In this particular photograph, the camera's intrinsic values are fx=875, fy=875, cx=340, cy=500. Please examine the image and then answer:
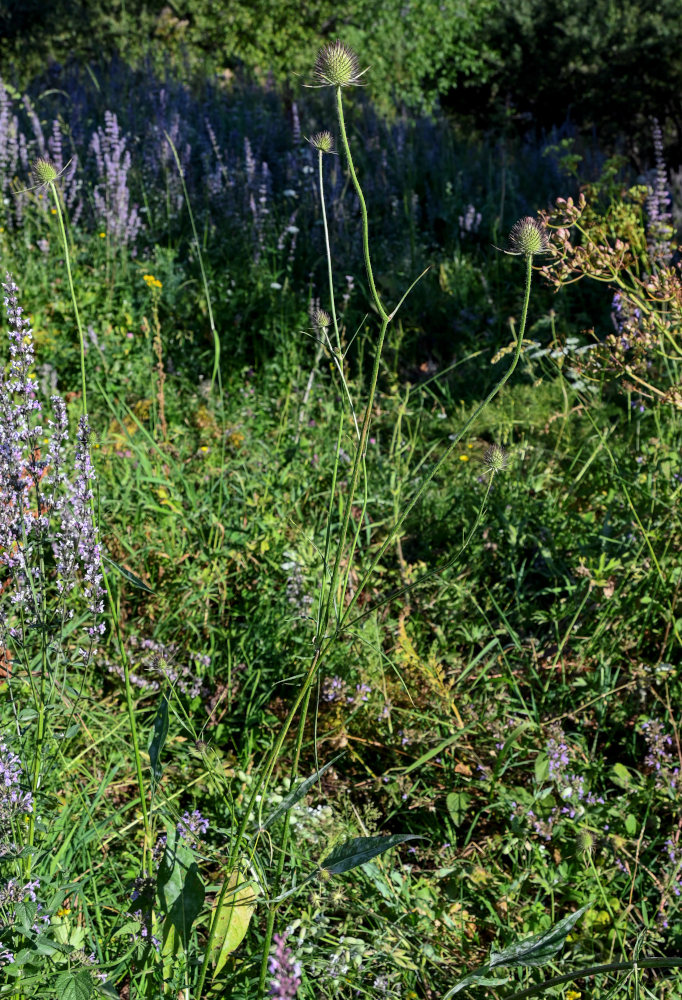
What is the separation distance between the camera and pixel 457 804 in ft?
6.70

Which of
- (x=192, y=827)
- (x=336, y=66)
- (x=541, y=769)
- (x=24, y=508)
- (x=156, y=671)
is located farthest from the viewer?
(x=156, y=671)

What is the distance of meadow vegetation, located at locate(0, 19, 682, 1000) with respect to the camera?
1.45 metres

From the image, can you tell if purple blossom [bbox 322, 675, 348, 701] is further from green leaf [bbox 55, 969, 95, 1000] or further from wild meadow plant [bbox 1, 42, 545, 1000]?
green leaf [bbox 55, 969, 95, 1000]

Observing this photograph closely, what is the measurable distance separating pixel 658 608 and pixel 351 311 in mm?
2618

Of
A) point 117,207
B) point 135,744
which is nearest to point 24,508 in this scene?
point 135,744

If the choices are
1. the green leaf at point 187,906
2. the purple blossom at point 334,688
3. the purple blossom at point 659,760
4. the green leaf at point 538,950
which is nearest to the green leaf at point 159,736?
the green leaf at point 187,906

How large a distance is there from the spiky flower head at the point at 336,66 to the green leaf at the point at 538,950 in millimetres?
1094

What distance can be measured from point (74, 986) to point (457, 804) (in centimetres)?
105

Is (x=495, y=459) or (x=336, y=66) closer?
(x=336, y=66)

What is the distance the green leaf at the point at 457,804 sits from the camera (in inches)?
80.0

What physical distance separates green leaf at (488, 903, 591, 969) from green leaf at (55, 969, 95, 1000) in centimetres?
56

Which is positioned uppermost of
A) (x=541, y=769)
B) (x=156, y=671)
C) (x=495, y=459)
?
(x=495, y=459)

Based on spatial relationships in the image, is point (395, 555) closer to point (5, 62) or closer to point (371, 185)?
point (371, 185)

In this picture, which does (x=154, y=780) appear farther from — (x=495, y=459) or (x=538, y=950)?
(x=495, y=459)
